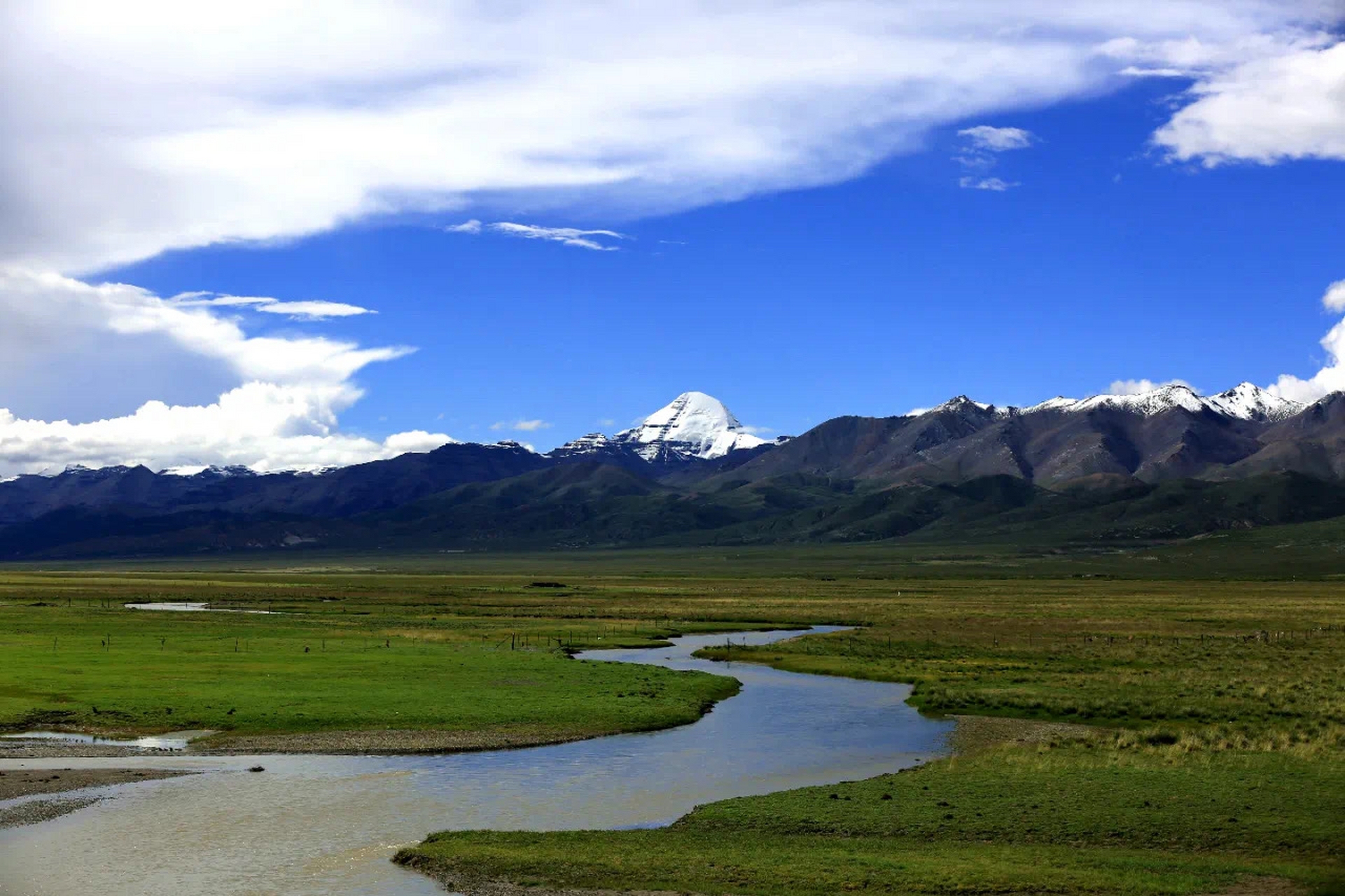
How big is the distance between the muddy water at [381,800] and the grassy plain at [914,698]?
2.26 m

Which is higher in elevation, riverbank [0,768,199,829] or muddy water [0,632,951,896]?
riverbank [0,768,199,829]

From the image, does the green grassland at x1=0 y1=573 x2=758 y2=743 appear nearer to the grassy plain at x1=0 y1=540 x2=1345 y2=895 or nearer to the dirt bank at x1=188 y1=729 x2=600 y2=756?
the grassy plain at x1=0 y1=540 x2=1345 y2=895

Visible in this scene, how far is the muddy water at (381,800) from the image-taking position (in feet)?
92.2

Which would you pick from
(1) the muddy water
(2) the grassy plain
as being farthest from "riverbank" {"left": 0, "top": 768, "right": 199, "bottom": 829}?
(2) the grassy plain

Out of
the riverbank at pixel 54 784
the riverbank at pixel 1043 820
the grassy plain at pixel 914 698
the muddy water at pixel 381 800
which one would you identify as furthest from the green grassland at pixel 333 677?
the riverbank at pixel 1043 820

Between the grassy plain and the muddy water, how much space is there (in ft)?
7.41

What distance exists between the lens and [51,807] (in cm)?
3378

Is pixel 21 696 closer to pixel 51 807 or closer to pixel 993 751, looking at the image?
pixel 51 807

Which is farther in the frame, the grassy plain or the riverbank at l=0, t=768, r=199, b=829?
the riverbank at l=0, t=768, r=199, b=829

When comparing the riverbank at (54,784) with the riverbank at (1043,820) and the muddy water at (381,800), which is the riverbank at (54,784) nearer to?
the muddy water at (381,800)

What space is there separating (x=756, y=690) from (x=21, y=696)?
3734 cm

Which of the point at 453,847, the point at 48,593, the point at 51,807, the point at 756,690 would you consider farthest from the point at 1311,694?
the point at 48,593

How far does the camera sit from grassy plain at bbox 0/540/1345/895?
92.6 ft

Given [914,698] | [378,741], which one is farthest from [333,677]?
[914,698]
